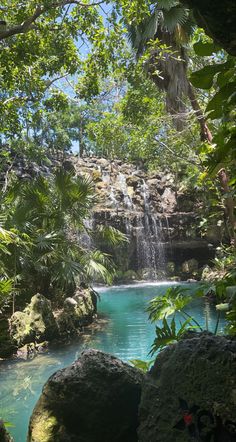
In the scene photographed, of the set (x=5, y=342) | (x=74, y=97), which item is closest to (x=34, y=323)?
(x=5, y=342)

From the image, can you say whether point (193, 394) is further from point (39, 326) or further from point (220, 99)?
point (39, 326)

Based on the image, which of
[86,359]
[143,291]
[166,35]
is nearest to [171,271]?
[143,291]

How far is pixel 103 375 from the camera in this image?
10.6 feet

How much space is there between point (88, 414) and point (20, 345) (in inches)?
211

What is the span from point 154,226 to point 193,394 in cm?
1959

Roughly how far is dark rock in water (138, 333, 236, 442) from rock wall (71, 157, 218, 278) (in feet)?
59.7

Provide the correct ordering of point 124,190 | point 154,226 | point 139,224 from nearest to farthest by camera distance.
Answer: point 139,224, point 154,226, point 124,190

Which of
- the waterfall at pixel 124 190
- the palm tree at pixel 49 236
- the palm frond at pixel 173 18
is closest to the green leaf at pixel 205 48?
the palm tree at pixel 49 236

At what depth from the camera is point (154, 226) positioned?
2189 cm

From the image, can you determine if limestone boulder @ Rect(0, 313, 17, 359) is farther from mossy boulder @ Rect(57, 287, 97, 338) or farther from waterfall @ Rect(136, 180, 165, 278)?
waterfall @ Rect(136, 180, 165, 278)

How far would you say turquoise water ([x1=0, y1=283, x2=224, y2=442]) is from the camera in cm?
560

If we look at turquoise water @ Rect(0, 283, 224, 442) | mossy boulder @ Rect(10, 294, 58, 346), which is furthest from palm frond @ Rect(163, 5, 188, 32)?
turquoise water @ Rect(0, 283, 224, 442)

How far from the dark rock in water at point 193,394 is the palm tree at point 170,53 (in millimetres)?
8032

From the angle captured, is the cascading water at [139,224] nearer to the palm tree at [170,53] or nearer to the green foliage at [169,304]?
the palm tree at [170,53]
